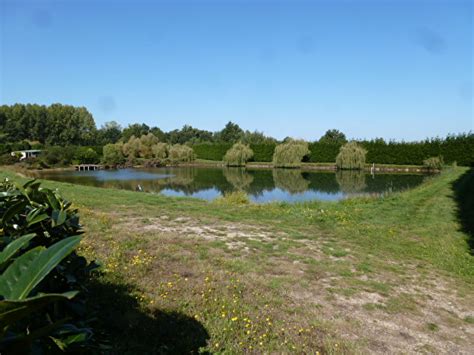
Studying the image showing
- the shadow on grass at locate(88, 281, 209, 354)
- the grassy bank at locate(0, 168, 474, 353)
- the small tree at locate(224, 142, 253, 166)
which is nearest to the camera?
the shadow on grass at locate(88, 281, 209, 354)

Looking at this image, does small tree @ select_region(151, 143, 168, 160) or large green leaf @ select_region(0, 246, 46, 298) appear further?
small tree @ select_region(151, 143, 168, 160)

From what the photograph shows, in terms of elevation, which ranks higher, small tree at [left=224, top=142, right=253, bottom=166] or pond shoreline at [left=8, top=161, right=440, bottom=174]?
small tree at [left=224, top=142, right=253, bottom=166]

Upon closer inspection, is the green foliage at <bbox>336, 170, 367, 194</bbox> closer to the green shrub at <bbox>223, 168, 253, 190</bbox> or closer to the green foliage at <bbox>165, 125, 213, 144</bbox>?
the green shrub at <bbox>223, 168, 253, 190</bbox>

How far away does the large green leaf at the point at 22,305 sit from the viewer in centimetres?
66

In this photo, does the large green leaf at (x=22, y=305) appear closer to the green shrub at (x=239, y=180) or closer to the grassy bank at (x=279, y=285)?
the grassy bank at (x=279, y=285)

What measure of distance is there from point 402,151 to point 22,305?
145 feet

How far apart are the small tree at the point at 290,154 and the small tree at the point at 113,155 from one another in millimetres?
24187

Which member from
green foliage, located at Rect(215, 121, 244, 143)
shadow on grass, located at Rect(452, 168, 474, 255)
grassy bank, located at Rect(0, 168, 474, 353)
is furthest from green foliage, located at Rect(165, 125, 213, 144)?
grassy bank, located at Rect(0, 168, 474, 353)

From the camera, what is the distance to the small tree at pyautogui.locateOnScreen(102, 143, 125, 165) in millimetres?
51031

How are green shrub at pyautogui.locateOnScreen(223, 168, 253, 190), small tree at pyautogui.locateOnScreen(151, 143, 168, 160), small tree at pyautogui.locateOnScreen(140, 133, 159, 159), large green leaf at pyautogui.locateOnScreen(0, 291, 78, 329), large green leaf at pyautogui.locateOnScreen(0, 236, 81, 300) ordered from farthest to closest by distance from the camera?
small tree at pyautogui.locateOnScreen(140, 133, 159, 159) < small tree at pyautogui.locateOnScreen(151, 143, 168, 160) < green shrub at pyautogui.locateOnScreen(223, 168, 253, 190) < large green leaf at pyautogui.locateOnScreen(0, 236, 81, 300) < large green leaf at pyautogui.locateOnScreen(0, 291, 78, 329)

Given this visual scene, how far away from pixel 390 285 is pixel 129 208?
6966mm

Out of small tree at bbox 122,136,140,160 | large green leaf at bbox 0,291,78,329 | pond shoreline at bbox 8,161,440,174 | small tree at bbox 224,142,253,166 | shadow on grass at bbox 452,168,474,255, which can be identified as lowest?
shadow on grass at bbox 452,168,474,255

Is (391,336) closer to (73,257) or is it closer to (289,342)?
(289,342)

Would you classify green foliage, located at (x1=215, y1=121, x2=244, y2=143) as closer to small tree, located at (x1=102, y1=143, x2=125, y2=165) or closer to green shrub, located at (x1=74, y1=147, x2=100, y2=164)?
small tree, located at (x1=102, y1=143, x2=125, y2=165)
